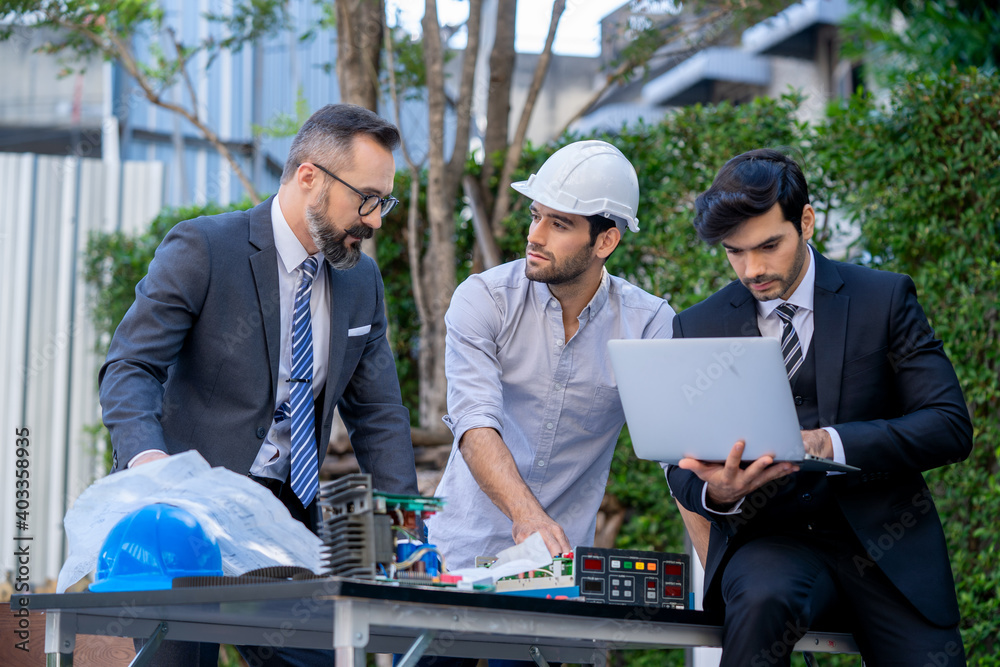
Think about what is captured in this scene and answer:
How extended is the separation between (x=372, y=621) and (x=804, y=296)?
5.05ft

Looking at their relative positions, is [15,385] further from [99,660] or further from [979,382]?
[979,382]

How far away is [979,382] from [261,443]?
114 inches

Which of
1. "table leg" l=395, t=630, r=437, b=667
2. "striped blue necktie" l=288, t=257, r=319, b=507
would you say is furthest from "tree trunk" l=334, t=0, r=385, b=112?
"table leg" l=395, t=630, r=437, b=667

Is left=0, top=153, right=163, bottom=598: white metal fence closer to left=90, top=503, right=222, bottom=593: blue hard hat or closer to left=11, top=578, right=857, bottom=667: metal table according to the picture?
left=11, top=578, right=857, bottom=667: metal table

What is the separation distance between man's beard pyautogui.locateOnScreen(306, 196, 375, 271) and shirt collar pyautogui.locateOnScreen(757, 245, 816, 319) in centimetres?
113

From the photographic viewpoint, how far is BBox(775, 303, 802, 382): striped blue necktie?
260 centimetres

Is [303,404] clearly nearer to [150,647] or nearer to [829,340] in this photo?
[150,647]

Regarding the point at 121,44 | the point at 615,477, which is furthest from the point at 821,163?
the point at 121,44

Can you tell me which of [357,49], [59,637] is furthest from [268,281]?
[357,49]

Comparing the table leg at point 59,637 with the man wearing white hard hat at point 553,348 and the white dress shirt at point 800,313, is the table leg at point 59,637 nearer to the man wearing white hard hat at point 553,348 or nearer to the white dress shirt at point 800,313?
the man wearing white hard hat at point 553,348

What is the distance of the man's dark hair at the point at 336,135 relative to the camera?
284 cm

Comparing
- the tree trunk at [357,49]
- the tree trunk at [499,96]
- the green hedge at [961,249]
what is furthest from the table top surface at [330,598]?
the tree trunk at [357,49]

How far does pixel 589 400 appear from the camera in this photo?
310 centimetres

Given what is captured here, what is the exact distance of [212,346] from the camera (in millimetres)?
2711
